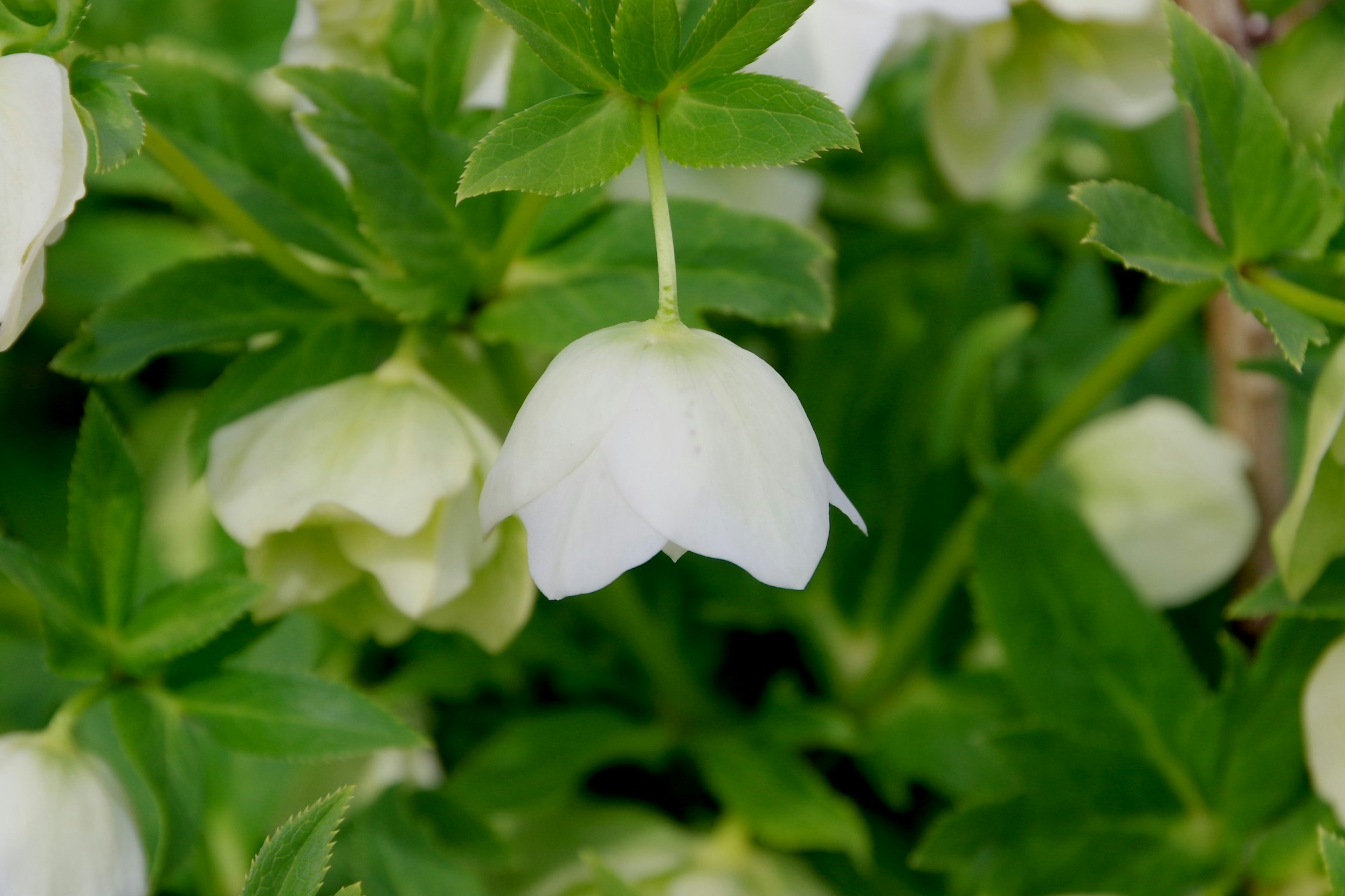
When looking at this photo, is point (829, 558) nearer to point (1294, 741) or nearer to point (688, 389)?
point (1294, 741)

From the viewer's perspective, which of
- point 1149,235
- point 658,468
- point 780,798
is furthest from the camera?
point 780,798

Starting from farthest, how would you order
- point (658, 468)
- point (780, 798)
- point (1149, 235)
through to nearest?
point (780, 798)
point (1149, 235)
point (658, 468)

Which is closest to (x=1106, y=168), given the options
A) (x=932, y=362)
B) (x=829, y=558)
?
(x=932, y=362)

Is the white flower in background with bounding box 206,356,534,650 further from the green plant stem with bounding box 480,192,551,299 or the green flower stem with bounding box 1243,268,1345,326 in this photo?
the green flower stem with bounding box 1243,268,1345,326

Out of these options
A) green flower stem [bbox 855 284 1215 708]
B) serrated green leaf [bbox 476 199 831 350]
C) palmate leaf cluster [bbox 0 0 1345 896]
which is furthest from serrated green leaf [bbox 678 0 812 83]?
green flower stem [bbox 855 284 1215 708]

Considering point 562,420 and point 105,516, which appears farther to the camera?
point 105,516

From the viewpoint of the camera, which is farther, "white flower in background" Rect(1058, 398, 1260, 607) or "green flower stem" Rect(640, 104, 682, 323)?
"white flower in background" Rect(1058, 398, 1260, 607)

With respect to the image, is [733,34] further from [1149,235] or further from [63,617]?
[63,617]

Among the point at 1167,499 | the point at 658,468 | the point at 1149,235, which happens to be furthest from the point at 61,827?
the point at 1167,499
